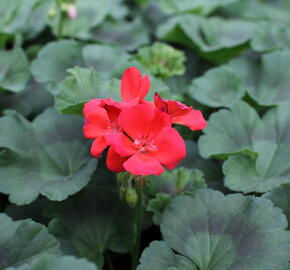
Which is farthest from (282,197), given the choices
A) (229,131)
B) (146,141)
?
(146,141)

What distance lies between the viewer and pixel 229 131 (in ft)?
5.76

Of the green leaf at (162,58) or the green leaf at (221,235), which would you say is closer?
the green leaf at (221,235)

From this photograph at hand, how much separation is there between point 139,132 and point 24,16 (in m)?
1.53

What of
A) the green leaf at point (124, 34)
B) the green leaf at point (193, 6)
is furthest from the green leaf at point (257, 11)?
the green leaf at point (124, 34)

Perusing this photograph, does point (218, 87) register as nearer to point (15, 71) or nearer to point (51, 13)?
point (15, 71)

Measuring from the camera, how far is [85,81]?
5.70 ft

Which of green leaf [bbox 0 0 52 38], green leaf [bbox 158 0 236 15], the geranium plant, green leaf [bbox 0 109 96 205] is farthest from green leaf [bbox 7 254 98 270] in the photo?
green leaf [bbox 158 0 236 15]

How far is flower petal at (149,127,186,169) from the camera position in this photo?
1234 millimetres

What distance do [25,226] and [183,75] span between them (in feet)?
4.35

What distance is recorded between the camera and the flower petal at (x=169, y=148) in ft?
4.05

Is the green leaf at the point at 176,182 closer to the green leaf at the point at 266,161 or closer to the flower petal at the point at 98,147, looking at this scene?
the green leaf at the point at 266,161

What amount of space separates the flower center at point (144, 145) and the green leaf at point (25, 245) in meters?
0.35

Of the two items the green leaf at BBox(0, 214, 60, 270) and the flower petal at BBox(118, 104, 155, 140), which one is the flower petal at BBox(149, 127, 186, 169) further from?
the green leaf at BBox(0, 214, 60, 270)

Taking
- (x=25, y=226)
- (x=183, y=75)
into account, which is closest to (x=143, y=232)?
(x=25, y=226)
